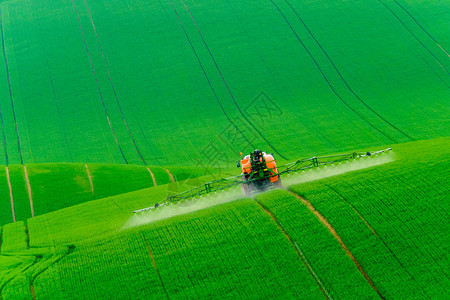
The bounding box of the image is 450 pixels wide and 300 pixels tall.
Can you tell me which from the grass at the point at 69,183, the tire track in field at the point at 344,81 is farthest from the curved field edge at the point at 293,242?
the tire track in field at the point at 344,81

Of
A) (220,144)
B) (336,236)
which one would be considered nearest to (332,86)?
(220,144)

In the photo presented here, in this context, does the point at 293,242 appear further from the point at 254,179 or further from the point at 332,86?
the point at 332,86

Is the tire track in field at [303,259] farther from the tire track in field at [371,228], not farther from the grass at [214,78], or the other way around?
the grass at [214,78]

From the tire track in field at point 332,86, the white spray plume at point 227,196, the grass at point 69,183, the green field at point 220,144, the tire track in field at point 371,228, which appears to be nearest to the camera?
the tire track in field at point 371,228

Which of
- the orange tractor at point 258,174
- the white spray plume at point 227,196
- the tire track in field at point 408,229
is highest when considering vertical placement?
the orange tractor at point 258,174

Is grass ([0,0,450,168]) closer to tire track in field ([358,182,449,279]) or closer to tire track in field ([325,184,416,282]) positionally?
tire track in field ([325,184,416,282])

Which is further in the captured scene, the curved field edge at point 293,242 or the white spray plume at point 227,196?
the white spray plume at point 227,196
